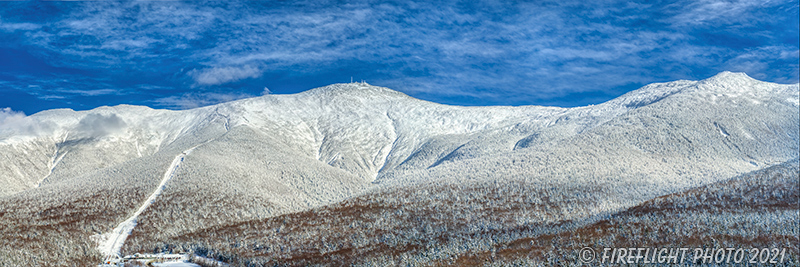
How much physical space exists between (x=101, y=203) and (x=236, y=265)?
91.2 m

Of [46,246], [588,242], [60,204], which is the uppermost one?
[588,242]

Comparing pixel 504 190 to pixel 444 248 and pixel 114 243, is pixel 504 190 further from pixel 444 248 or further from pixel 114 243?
pixel 114 243

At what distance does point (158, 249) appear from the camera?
437ft

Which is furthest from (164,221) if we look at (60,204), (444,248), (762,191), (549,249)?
(762,191)

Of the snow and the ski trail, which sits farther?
the ski trail

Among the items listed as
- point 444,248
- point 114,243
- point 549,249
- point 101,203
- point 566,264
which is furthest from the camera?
point 101,203

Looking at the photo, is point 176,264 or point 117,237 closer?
point 176,264

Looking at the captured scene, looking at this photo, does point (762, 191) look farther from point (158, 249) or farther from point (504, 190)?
point (158, 249)

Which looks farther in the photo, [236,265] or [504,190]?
[504,190]

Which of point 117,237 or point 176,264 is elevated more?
point 117,237

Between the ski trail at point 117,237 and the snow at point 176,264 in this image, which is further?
the ski trail at point 117,237

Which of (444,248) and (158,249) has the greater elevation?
(444,248)

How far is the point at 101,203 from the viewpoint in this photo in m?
175

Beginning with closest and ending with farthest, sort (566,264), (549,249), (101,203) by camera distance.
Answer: (566,264) → (549,249) → (101,203)
